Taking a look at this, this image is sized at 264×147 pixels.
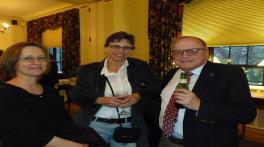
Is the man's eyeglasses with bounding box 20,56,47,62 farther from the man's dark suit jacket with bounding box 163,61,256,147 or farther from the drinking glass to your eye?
the man's dark suit jacket with bounding box 163,61,256,147

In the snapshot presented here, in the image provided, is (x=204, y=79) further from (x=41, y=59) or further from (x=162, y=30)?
(x=162, y=30)

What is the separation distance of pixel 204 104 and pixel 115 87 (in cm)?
80

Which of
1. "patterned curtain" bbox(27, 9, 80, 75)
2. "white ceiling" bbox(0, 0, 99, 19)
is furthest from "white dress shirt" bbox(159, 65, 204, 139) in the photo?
"patterned curtain" bbox(27, 9, 80, 75)

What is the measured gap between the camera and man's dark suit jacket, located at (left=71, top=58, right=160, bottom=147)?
2000mm

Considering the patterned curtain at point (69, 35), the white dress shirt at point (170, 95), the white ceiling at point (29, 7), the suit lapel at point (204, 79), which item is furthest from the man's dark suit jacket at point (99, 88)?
the patterned curtain at point (69, 35)

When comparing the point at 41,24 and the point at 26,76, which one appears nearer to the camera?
the point at 26,76

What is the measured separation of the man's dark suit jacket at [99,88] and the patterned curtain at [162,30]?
3.10 metres

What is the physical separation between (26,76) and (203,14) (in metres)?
4.19

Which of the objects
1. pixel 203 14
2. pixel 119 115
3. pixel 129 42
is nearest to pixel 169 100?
pixel 119 115

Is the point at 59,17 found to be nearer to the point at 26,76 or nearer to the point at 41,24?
the point at 41,24

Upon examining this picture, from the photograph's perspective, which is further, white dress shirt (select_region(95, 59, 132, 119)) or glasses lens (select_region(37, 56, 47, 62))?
white dress shirt (select_region(95, 59, 132, 119))

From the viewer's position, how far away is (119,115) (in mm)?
1942

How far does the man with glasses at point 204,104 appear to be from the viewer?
141 centimetres

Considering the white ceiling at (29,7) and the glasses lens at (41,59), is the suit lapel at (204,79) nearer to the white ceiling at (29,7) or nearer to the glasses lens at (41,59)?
the glasses lens at (41,59)
